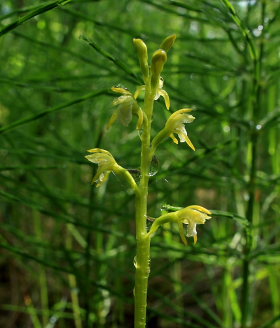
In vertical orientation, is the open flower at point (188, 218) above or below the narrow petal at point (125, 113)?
below

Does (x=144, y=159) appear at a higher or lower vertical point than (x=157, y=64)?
lower

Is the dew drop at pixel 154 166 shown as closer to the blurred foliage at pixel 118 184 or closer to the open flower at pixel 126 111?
the open flower at pixel 126 111

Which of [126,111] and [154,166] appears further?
[154,166]

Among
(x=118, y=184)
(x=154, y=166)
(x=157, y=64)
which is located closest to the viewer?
(x=157, y=64)

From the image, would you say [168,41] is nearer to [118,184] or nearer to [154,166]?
[154,166]

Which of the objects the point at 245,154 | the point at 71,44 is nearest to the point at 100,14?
the point at 71,44

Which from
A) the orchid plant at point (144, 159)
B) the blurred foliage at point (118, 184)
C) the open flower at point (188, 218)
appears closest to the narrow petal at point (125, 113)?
the orchid plant at point (144, 159)

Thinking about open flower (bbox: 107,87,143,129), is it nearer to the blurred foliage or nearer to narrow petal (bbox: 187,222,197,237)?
narrow petal (bbox: 187,222,197,237)

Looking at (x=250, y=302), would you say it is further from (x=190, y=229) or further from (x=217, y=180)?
(x=190, y=229)

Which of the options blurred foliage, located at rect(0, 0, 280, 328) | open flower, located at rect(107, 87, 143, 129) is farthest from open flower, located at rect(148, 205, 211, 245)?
blurred foliage, located at rect(0, 0, 280, 328)

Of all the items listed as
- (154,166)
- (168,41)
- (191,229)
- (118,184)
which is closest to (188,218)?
(191,229)

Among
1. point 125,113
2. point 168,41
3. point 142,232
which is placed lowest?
point 142,232
